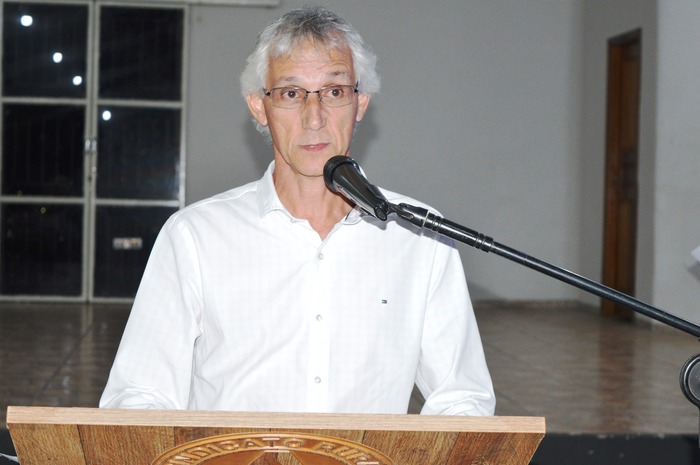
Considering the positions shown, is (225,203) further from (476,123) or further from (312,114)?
(476,123)

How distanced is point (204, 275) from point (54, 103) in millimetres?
8307

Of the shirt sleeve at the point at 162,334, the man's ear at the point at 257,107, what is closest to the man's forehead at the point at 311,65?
the man's ear at the point at 257,107

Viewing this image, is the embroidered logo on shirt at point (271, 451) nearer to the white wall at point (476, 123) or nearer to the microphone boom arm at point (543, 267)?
the microphone boom arm at point (543, 267)

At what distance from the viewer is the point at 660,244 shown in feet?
27.7

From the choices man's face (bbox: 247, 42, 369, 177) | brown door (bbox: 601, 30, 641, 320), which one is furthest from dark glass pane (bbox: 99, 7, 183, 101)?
man's face (bbox: 247, 42, 369, 177)

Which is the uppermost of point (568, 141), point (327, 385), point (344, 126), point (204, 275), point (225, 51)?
point (225, 51)

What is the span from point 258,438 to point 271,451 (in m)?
0.03

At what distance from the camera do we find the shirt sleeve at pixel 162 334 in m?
1.65

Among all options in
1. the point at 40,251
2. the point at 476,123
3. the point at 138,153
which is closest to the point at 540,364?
the point at 476,123

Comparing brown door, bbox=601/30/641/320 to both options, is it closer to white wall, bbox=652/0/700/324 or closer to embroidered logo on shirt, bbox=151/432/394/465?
white wall, bbox=652/0/700/324

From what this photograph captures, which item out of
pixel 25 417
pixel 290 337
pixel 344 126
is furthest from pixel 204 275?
pixel 25 417

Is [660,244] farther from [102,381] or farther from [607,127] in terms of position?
[102,381]

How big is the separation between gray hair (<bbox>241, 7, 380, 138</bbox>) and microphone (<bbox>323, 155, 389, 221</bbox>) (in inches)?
16.2

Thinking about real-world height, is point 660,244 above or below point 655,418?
above
